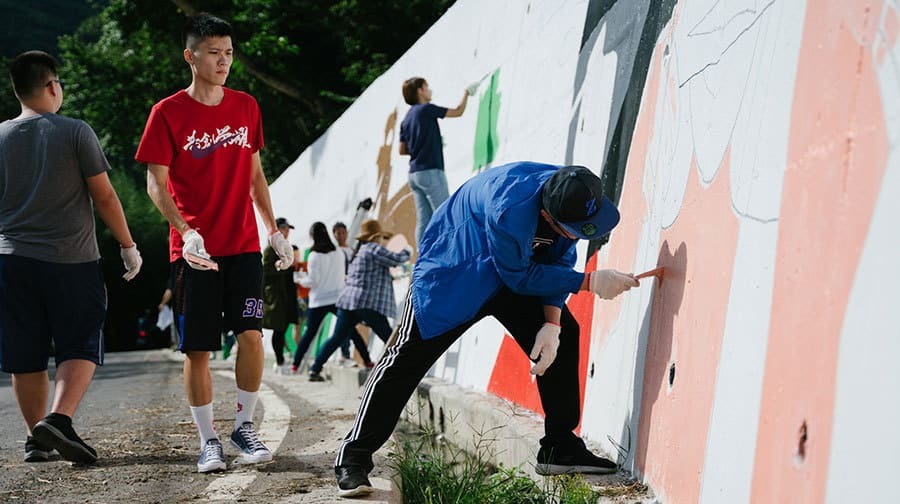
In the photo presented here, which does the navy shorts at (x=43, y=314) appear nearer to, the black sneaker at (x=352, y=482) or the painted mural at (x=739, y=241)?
the black sneaker at (x=352, y=482)

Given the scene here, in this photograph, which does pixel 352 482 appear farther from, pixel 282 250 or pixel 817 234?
pixel 817 234

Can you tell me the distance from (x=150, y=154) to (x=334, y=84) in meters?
21.3

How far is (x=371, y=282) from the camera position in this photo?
9.40 meters

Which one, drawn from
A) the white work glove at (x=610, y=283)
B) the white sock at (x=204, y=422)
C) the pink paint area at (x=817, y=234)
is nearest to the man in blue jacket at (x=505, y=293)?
the white work glove at (x=610, y=283)

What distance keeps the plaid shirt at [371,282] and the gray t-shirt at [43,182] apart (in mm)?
4347

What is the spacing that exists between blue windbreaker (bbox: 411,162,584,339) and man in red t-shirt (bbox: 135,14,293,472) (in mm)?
1211

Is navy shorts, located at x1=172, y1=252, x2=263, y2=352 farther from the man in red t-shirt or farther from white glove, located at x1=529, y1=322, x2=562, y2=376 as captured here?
white glove, located at x1=529, y1=322, x2=562, y2=376

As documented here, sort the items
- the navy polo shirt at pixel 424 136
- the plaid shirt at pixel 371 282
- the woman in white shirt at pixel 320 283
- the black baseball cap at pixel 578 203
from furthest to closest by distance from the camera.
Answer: the woman in white shirt at pixel 320 283 < the plaid shirt at pixel 371 282 < the navy polo shirt at pixel 424 136 < the black baseball cap at pixel 578 203

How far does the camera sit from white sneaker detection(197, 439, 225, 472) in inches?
181

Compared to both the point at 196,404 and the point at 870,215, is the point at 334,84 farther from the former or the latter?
the point at 870,215

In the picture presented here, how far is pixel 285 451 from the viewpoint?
5.22 m

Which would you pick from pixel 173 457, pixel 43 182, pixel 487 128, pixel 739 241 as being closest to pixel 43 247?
pixel 43 182

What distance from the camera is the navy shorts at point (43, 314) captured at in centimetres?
500

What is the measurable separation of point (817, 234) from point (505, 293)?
184 cm
